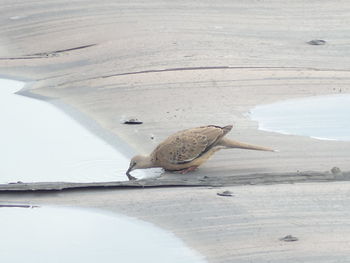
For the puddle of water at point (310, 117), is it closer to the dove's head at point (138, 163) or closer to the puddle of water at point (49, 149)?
the dove's head at point (138, 163)

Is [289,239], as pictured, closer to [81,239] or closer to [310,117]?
[81,239]

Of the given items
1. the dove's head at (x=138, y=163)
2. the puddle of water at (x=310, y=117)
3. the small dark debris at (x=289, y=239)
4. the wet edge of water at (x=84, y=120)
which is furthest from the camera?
the puddle of water at (x=310, y=117)

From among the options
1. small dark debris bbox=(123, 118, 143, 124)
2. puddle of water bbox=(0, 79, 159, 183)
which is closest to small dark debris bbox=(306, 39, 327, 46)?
small dark debris bbox=(123, 118, 143, 124)

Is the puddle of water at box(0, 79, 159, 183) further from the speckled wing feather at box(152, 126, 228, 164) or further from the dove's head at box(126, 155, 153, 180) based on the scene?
the speckled wing feather at box(152, 126, 228, 164)

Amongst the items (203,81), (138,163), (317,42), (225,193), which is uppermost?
(317,42)

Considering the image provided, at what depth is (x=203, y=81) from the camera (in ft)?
28.5

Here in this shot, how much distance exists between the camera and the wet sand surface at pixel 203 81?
237 inches

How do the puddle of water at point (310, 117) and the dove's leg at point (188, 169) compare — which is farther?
the puddle of water at point (310, 117)

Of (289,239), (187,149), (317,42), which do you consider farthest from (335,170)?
(317,42)

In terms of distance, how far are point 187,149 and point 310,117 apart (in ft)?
4.59

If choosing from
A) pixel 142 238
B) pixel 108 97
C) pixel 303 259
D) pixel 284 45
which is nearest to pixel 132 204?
pixel 142 238

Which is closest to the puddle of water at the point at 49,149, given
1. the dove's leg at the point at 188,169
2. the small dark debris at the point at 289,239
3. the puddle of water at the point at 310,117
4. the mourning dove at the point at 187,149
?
the mourning dove at the point at 187,149

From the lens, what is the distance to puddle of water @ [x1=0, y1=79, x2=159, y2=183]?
7012 millimetres

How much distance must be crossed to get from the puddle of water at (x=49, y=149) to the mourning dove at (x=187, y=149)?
0.16 m
